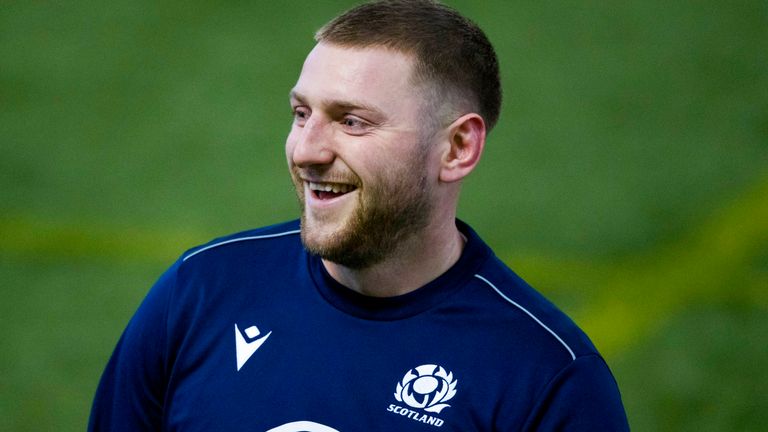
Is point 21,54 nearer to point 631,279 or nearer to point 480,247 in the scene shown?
point 631,279

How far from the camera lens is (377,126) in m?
2.95

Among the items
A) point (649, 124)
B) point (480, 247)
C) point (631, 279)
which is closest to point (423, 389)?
point (480, 247)

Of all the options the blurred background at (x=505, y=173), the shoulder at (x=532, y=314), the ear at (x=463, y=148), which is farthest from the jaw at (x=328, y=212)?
the blurred background at (x=505, y=173)

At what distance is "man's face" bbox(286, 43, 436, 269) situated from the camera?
2936 millimetres

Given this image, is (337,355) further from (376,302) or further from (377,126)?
(377,126)

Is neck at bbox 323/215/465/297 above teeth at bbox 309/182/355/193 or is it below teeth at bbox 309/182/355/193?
below

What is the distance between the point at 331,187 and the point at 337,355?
0.44 metres

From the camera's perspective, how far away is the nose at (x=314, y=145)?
292 centimetres

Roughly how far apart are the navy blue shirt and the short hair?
0.41m

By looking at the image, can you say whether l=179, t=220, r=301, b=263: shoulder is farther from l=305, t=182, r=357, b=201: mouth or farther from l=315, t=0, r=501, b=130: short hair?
l=315, t=0, r=501, b=130: short hair

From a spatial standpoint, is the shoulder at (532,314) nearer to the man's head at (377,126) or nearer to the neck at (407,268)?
the neck at (407,268)

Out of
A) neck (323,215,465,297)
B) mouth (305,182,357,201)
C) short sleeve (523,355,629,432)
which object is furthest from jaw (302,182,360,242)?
short sleeve (523,355,629,432)

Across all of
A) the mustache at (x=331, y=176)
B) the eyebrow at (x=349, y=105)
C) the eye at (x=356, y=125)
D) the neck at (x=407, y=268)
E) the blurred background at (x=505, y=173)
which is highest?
the eyebrow at (x=349, y=105)

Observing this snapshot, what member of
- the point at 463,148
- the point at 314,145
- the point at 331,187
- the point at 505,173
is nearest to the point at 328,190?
the point at 331,187
